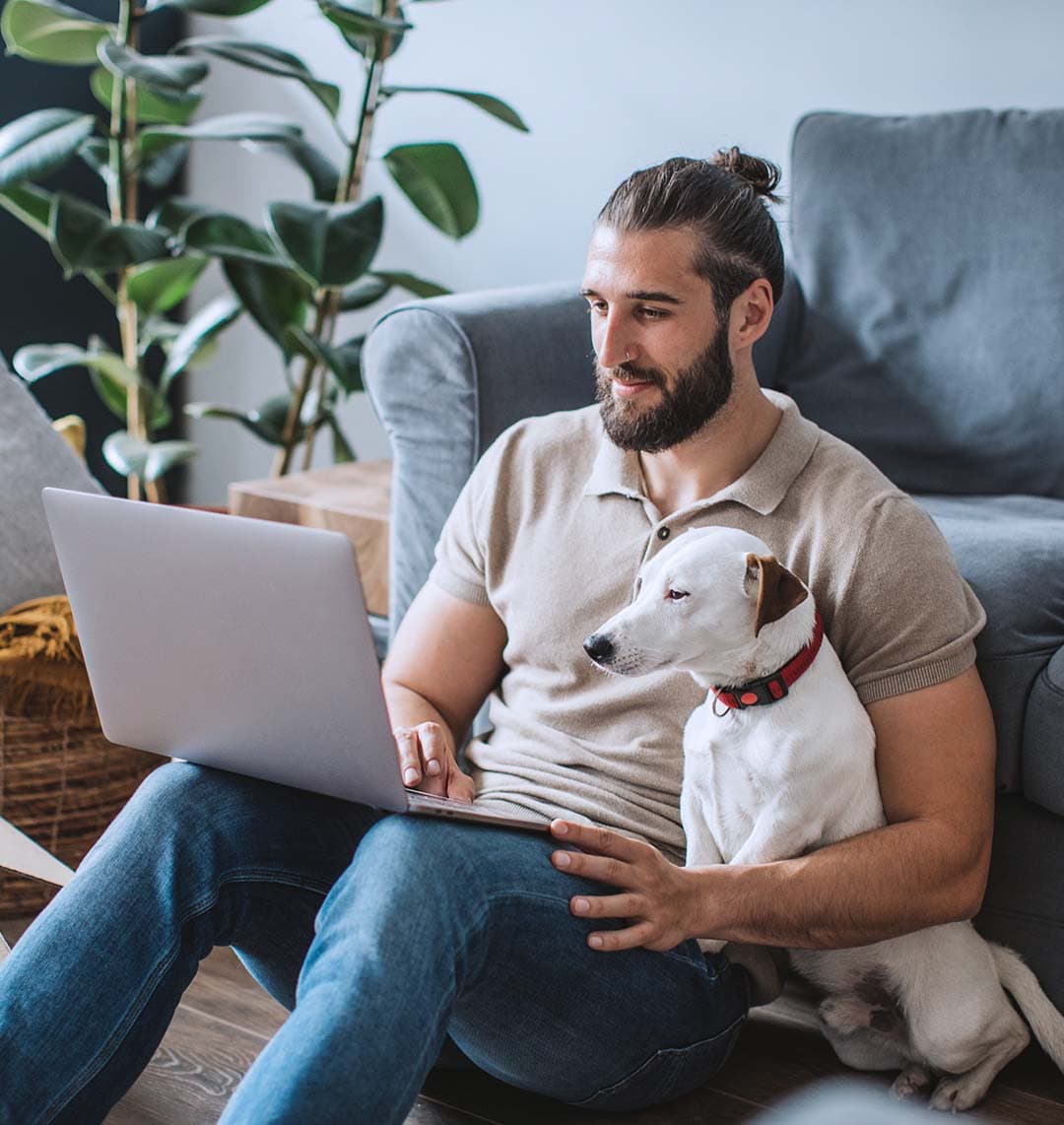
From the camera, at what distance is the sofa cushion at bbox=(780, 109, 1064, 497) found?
2.11m

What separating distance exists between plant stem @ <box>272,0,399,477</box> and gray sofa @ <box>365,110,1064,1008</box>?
747 mm

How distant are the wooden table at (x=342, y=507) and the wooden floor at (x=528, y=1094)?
75cm

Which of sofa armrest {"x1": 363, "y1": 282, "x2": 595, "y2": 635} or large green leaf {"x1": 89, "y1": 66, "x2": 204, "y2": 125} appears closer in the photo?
sofa armrest {"x1": 363, "y1": 282, "x2": 595, "y2": 635}

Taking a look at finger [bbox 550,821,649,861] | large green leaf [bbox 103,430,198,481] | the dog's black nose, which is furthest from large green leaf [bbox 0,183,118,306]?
finger [bbox 550,821,649,861]

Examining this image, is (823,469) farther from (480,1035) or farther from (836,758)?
(480,1035)

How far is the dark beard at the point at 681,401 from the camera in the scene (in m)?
1.42

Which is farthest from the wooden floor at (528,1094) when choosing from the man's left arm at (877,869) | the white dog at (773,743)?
the man's left arm at (877,869)

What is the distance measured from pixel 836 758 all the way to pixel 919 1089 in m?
0.45

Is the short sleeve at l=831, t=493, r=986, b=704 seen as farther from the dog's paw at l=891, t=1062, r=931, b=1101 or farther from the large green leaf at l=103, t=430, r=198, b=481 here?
the large green leaf at l=103, t=430, r=198, b=481

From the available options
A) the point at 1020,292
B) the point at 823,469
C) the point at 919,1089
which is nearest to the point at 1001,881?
the point at 919,1089

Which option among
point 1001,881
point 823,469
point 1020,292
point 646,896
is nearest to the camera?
point 646,896

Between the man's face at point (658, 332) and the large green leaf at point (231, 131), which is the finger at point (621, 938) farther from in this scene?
the large green leaf at point (231, 131)

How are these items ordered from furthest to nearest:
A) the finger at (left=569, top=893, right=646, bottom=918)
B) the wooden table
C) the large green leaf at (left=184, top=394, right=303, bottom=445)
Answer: the large green leaf at (left=184, top=394, right=303, bottom=445)
the wooden table
the finger at (left=569, top=893, right=646, bottom=918)

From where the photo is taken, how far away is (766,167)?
1.48 m
